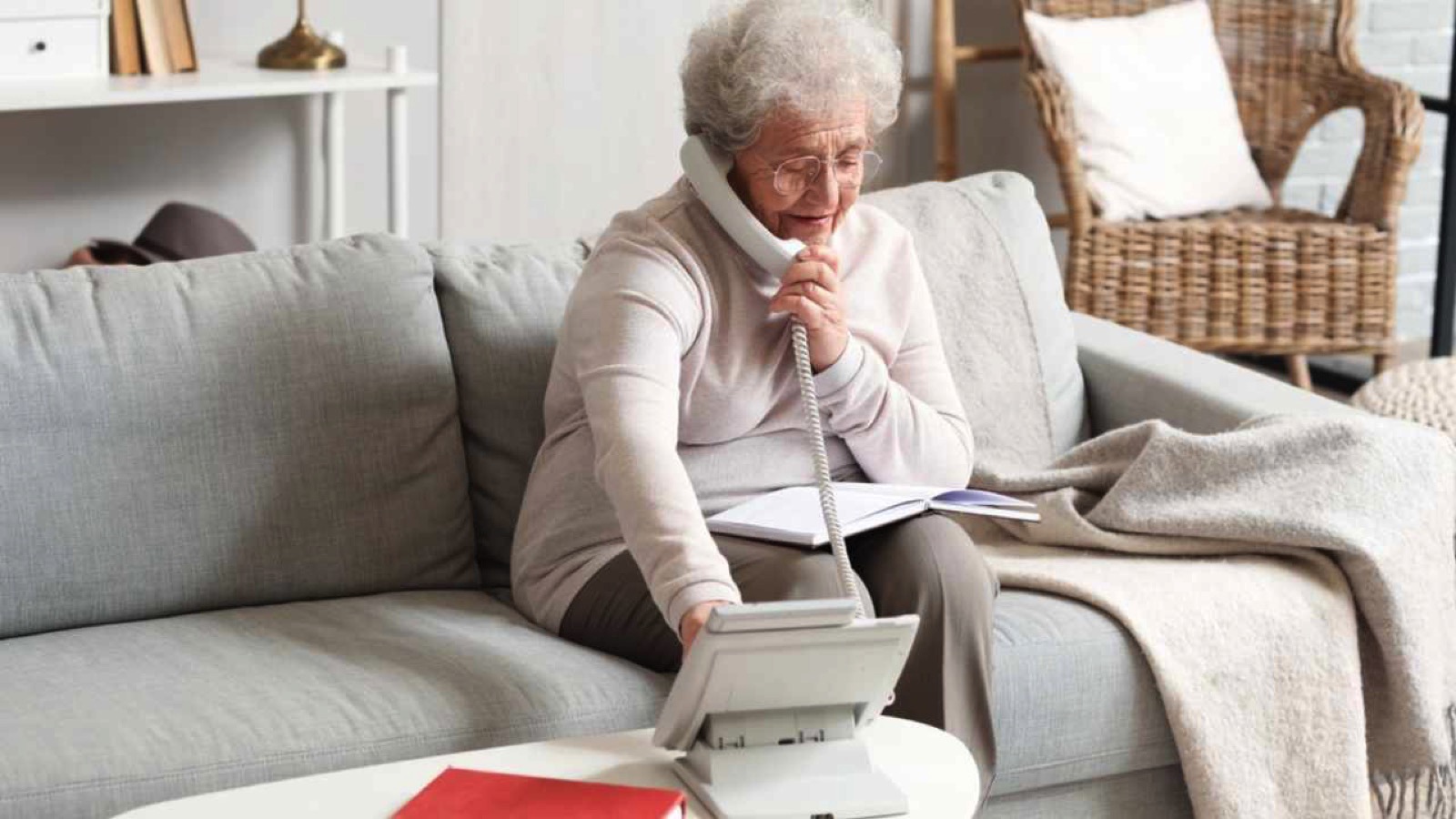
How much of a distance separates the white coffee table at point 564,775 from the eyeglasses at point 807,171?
1.97ft

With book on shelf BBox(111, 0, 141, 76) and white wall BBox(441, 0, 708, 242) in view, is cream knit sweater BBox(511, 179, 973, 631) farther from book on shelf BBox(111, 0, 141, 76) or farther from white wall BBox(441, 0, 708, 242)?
white wall BBox(441, 0, 708, 242)

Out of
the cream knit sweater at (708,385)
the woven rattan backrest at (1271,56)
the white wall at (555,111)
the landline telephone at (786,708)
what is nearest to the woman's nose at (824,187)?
the cream knit sweater at (708,385)

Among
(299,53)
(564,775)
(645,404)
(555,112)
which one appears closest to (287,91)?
(299,53)

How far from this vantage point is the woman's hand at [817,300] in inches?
74.8

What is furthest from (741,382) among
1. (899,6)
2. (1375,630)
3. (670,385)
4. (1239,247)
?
(899,6)

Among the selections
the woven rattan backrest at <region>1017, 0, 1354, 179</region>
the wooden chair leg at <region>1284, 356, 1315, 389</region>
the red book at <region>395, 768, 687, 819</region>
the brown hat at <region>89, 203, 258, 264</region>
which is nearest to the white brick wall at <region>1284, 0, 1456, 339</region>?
the woven rattan backrest at <region>1017, 0, 1354, 179</region>

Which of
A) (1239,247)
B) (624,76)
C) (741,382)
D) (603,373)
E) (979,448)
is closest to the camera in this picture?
(603,373)

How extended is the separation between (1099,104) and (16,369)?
8.09ft

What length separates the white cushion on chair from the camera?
3855 millimetres

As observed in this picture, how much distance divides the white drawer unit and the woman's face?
5.52 feet

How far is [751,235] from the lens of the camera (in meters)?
1.93

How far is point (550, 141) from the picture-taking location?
13.1 ft

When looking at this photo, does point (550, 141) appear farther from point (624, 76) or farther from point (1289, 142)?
point (1289, 142)

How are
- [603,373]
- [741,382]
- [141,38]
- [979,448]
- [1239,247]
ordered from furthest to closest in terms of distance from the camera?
[1239,247] < [141,38] < [979,448] < [741,382] < [603,373]
